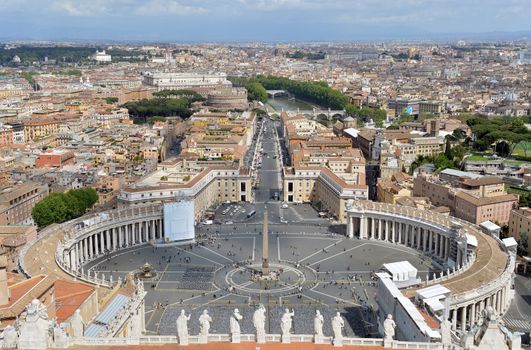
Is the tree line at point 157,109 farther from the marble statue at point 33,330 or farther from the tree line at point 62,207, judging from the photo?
the marble statue at point 33,330

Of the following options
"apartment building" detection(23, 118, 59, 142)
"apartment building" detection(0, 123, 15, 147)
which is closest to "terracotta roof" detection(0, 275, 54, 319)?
"apartment building" detection(0, 123, 15, 147)

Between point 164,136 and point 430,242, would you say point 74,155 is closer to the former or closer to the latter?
point 164,136

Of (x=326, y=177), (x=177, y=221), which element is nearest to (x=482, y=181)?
(x=326, y=177)

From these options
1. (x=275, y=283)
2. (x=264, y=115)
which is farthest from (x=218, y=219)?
(x=264, y=115)

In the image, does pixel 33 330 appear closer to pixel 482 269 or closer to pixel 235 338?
pixel 235 338

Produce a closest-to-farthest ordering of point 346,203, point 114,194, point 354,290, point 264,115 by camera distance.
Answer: point 354,290 → point 346,203 → point 114,194 → point 264,115

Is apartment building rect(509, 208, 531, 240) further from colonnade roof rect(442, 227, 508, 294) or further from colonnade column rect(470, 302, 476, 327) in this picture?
colonnade column rect(470, 302, 476, 327)

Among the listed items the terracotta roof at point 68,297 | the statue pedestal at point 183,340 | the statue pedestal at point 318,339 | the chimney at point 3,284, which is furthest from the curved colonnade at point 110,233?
the statue pedestal at point 318,339
